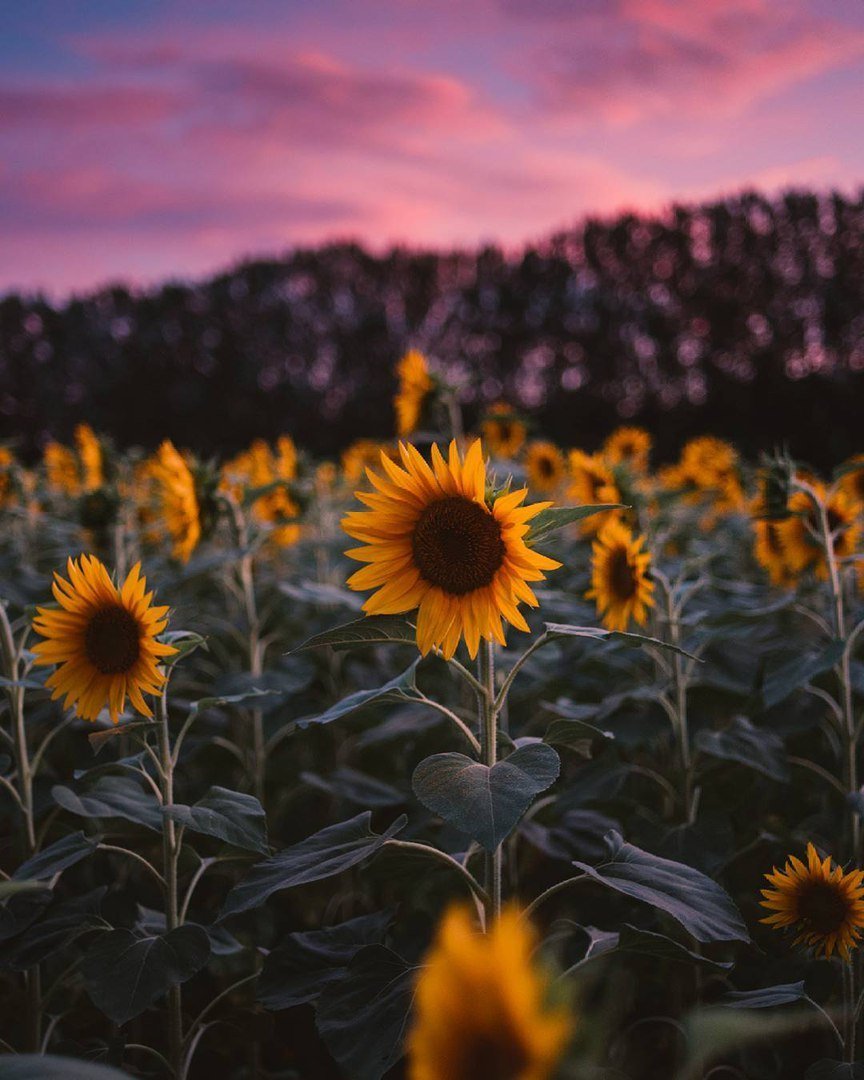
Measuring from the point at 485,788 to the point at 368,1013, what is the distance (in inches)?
15.2

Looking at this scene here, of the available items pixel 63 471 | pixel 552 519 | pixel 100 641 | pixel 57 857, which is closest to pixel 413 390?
pixel 100 641

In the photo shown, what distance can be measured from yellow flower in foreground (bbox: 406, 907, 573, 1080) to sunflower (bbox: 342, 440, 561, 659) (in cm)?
94

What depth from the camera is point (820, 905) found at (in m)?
1.67

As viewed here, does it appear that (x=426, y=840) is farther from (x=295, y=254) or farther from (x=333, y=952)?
(x=295, y=254)

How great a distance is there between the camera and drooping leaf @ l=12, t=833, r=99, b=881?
1590 mm

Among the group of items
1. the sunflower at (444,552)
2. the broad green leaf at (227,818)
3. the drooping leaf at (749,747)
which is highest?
the sunflower at (444,552)

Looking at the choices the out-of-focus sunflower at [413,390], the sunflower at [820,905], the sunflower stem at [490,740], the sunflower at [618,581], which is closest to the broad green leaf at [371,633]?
the sunflower stem at [490,740]

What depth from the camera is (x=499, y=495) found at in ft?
5.02

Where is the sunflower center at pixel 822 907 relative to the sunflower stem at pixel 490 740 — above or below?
below

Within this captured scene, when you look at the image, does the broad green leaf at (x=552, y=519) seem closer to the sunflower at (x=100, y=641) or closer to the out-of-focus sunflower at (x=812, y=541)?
the sunflower at (x=100, y=641)

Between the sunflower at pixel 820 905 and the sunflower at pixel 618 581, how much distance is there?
76 cm

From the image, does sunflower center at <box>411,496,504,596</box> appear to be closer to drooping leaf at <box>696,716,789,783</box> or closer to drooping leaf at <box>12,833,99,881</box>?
drooping leaf at <box>12,833,99,881</box>

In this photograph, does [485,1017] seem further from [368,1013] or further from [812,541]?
[812,541]

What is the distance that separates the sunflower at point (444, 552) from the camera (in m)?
1.52
